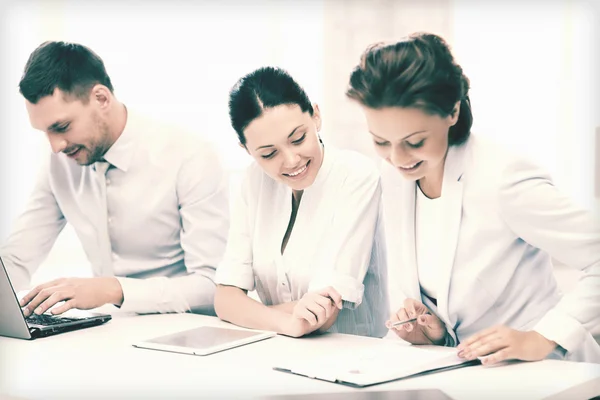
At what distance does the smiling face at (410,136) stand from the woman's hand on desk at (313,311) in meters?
0.34

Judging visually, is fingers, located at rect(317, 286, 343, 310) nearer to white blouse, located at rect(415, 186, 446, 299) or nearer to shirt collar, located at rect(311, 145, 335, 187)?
white blouse, located at rect(415, 186, 446, 299)

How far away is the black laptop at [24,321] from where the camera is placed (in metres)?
1.67

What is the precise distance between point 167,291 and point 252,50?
1739mm

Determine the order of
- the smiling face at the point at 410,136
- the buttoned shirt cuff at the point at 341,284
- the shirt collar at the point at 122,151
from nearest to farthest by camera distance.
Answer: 1. the smiling face at the point at 410,136
2. the buttoned shirt cuff at the point at 341,284
3. the shirt collar at the point at 122,151

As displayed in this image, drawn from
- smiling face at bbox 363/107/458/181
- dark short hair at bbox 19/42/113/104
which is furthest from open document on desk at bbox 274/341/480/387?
dark short hair at bbox 19/42/113/104

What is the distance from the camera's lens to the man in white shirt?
2.15 meters

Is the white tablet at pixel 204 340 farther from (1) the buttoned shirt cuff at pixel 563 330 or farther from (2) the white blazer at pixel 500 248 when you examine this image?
(1) the buttoned shirt cuff at pixel 563 330

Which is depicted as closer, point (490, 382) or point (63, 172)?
point (490, 382)

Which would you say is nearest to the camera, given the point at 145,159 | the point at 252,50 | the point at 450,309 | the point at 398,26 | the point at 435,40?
the point at 435,40

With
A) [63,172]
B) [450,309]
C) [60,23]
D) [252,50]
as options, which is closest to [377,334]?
[450,309]

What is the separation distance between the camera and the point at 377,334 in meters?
1.98

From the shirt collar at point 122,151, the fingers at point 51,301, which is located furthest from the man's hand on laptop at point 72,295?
the shirt collar at point 122,151

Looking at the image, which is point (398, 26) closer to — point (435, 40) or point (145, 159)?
point (145, 159)

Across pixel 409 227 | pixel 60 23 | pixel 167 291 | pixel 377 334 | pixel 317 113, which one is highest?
pixel 60 23
